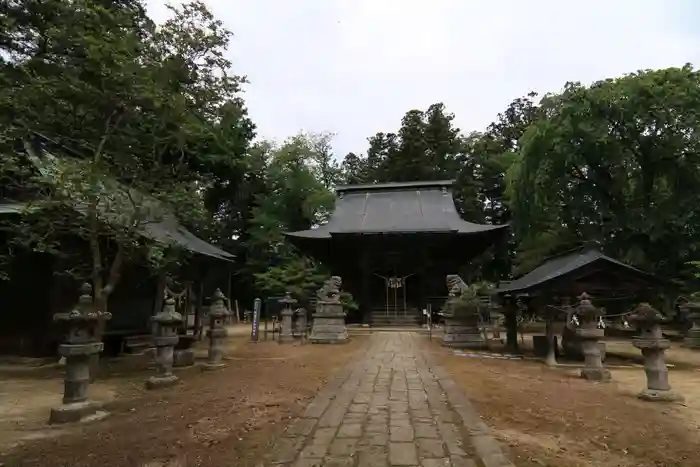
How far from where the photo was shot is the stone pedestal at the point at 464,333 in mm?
14289

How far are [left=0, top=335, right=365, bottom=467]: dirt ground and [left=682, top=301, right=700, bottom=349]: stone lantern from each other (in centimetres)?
1259

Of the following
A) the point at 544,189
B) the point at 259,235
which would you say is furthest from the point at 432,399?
the point at 259,235

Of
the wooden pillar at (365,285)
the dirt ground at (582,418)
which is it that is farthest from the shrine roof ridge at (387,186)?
the dirt ground at (582,418)

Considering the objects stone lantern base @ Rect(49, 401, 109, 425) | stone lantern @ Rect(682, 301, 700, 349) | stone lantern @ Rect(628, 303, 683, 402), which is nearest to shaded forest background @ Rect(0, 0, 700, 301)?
stone lantern @ Rect(682, 301, 700, 349)

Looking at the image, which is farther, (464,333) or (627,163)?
(627,163)

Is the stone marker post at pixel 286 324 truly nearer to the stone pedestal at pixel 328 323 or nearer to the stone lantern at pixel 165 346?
the stone pedestal at pixel 328 323

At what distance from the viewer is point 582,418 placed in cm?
568

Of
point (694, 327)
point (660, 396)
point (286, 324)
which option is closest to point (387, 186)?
point (286, 324)

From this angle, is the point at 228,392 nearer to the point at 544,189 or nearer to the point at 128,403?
the point at 128,403

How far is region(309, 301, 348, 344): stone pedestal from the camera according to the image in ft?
51.8

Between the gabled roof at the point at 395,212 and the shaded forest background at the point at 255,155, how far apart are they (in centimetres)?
254

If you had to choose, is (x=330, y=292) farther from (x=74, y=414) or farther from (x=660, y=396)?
(x=74, y=414)

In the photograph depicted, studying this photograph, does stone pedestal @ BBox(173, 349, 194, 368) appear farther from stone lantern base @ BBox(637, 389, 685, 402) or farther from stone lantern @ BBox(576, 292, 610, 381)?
stone lantern base @ BBox(637, 389, 685, 402)

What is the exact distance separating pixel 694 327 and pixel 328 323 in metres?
12.6
